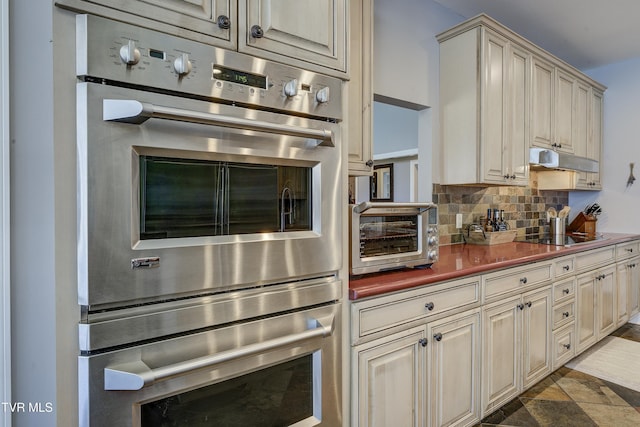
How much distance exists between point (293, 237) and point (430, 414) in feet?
3.73

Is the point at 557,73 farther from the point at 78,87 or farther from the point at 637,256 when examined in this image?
the point at 78,87

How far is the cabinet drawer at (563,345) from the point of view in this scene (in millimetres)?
2561

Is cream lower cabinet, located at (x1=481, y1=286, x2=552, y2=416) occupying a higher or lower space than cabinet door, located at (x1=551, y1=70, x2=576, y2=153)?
lower

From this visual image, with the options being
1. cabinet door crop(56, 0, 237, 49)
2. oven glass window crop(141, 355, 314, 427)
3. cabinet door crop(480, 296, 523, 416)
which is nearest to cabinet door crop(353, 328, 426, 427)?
oven glass window crop(141, 355, 314, 427)

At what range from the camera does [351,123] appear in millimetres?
1826

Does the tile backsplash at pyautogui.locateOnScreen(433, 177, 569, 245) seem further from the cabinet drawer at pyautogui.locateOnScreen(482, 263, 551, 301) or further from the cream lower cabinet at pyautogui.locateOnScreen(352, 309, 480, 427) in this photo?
the cream lower cabinet at pyautogui.locateOnScreen(352, 309, 480, 427)

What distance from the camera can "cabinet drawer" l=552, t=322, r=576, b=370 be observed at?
256 cm

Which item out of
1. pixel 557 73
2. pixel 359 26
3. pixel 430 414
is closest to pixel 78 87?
pixel 359 26

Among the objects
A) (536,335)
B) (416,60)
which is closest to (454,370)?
(536,335)

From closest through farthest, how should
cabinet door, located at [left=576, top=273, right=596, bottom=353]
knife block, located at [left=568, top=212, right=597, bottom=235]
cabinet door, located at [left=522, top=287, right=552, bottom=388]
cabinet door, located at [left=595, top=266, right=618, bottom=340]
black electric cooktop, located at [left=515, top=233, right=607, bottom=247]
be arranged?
cabinet door, located at [left=522, top=287, right=552, bottom=388] < cabinet door, located at [left=576, top=273, right=596, bottom=353] < black electric cooktop, located at [left=515, top=233, right=607, bottom=247] < cabinet door, located at [left=595, top=266, right=618, bottom=340] < knife block, located at [left=568, top=212, right=597, bottom=235]

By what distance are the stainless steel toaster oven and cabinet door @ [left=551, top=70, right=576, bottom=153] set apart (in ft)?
7.08

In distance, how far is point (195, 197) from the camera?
1.07 meters

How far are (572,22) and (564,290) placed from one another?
214 centimetres

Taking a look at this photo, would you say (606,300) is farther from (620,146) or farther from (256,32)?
(256,32)
